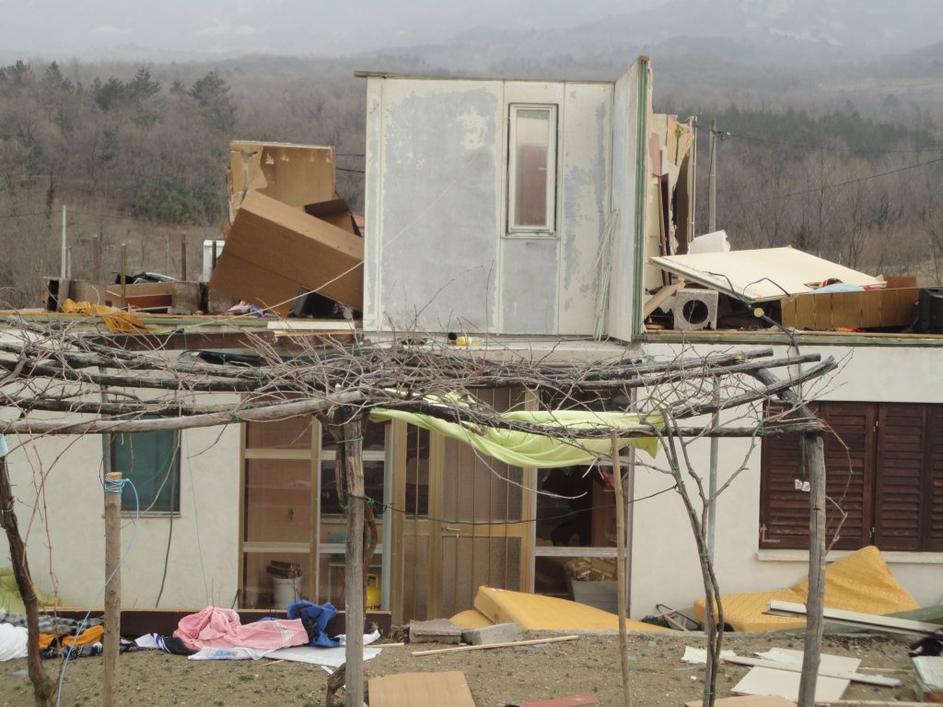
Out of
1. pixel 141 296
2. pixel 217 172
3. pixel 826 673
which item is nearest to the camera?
pixel 826 673

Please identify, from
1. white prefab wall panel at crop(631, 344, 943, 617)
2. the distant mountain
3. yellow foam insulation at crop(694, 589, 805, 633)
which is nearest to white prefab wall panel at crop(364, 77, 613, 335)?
white prefab wall panel at crop(631, 344, 943, 617)

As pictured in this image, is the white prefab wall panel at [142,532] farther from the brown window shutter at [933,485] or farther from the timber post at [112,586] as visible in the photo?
the brown window shutter at [933,485]

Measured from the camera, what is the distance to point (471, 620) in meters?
10.9

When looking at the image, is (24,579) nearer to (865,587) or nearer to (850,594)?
(850,594)

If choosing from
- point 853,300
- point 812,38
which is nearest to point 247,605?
point 853,300

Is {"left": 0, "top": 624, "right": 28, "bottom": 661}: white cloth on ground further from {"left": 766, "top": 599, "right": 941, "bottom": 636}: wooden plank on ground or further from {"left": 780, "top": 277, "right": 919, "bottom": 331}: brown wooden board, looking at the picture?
{"left": 780, "top": 277, "right": 919, "bottom": 331}: brown wooden board

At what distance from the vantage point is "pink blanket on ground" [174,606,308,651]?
392 inches

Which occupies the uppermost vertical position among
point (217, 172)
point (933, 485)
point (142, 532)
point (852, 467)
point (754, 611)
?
point (217, 172)

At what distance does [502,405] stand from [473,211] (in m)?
2.27

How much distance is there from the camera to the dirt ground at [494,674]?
8.73m

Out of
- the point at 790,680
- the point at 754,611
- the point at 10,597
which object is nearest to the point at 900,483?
the point at 754,611

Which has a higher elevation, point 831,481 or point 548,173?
point 548,173

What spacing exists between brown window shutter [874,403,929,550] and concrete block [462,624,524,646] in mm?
→ 4308

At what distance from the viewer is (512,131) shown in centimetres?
1200
